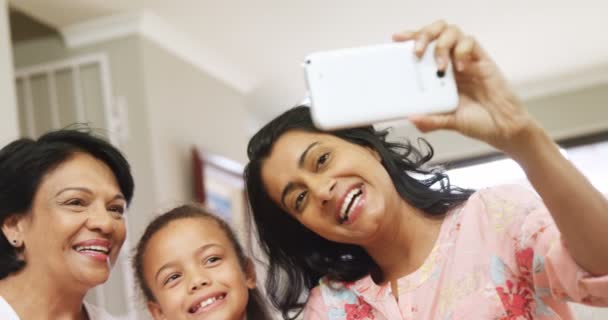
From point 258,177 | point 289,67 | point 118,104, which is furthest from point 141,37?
point 258,177

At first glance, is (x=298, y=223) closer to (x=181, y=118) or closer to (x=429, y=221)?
(x=429, y=221)

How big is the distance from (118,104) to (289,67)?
131cm

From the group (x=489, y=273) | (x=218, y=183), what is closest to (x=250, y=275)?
(x=489, y=273)

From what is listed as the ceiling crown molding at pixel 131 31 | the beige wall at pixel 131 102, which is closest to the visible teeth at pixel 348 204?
the beige wall at pixel 131 102

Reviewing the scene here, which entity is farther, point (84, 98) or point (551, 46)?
point (551, 46)

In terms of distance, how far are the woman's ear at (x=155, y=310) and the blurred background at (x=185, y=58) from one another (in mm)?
1422

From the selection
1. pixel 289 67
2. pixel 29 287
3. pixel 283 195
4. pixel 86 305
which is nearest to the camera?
pixel 283 195

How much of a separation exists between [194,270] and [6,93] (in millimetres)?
1598

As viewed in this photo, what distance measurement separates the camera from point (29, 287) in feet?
4.91

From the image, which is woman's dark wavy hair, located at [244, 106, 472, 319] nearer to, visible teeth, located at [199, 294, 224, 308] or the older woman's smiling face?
visible teeth, located at [199, 294, 224, 308]

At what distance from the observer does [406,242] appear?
1219mm

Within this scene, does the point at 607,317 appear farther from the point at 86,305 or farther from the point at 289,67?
the point at 289,67

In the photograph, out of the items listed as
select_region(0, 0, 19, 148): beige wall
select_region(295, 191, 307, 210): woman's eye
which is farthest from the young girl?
select_region(0, 0, 19, 148): beige wall

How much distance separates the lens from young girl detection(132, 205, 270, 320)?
4.41 feet
